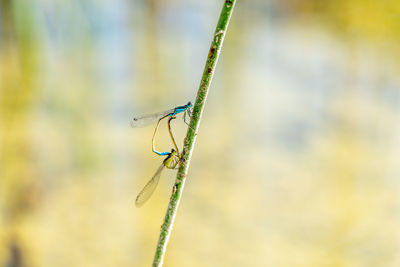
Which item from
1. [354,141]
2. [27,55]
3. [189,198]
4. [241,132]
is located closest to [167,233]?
[27,55]

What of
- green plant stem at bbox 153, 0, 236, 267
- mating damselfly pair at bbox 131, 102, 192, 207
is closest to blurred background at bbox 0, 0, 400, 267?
mating damselfly pair at bbox 131, 102, 192, 207

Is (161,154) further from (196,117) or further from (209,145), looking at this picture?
(209,145)

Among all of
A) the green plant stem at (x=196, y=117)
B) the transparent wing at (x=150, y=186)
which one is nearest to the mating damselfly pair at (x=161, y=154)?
the transparent wing at (x=150, y=186)

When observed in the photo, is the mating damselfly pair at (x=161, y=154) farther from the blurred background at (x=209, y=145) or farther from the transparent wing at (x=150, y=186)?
the blurred background at (x=209, y=145)

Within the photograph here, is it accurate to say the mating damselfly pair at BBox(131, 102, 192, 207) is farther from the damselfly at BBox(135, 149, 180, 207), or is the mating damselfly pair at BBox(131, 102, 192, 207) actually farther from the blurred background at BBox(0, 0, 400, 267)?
the blurred background at BBox(0, 0, 400, 267)

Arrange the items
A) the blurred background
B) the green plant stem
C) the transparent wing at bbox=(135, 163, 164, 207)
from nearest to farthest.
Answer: the green plant stem, the transparent wing at bbox=(135, 163, 164, 207), the blurred background

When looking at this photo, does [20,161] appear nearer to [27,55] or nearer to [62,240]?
[62,240]
